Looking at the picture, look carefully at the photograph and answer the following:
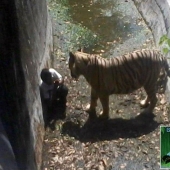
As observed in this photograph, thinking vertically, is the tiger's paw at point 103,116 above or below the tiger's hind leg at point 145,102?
below

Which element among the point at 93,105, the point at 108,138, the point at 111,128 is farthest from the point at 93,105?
the point at 108,138

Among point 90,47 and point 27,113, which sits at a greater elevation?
point 90,47

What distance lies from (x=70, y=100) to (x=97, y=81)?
0.80 m

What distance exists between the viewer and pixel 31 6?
22.7 ft

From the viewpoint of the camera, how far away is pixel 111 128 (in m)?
6.87

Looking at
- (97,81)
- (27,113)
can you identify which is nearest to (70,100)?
(97,81)

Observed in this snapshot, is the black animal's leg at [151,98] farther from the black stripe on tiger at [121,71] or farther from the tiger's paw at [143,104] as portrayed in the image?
the tiger's paw at [143,104]

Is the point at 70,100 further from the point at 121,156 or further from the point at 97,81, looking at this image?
the point at 121,156

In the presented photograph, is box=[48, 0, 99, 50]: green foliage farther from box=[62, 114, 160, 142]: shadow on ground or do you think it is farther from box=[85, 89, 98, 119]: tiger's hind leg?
box=[62, 114, 160, 142]: shadow on ground

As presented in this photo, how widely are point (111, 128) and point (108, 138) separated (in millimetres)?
231

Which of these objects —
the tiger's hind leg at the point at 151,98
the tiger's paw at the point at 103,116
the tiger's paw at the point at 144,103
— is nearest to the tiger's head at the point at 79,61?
the tiger's paw at the point at 103,116

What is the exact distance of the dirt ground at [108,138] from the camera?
20.6 ft

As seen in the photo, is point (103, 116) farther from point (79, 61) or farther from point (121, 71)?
point (79, 61)

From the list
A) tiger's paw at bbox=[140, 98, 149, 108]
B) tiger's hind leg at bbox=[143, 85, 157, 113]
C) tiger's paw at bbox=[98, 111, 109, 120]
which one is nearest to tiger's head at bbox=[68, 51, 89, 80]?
tiger's paw at bbox=[98, 111, 109, 120]
